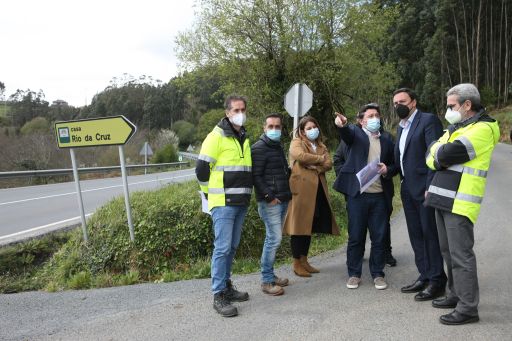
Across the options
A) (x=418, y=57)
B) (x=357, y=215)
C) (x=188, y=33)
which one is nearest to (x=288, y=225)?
(x=357, y=215)

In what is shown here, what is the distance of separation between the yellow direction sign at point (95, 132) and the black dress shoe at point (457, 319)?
14.9ft

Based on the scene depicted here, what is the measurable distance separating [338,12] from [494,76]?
116ft

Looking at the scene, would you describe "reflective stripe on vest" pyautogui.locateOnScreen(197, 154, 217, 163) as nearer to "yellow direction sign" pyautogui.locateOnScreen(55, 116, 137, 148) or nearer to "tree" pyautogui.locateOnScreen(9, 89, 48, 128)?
"yellow direction sign" pyautogui.locateOnScreen(55, 116, 137, 148)

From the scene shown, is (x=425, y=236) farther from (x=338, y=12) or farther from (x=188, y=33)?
(x=188, y=33)

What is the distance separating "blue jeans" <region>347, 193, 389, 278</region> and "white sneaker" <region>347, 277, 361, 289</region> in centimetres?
5

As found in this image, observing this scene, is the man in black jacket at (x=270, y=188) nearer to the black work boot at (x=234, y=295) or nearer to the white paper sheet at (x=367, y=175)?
the black work boot at (x=234, y=295)

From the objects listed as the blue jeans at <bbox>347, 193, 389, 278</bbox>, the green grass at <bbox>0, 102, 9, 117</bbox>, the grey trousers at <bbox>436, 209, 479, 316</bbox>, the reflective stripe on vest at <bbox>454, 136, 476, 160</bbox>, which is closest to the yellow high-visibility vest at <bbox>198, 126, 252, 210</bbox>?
the blue jeans at <bbox>347, 193, 389, 278</bbox>

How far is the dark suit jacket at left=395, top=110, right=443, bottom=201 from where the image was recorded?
4.40 metres

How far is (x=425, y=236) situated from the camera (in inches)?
175

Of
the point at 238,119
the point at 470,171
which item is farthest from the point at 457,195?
the point at 238,119

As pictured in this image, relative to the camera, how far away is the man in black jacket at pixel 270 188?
4635 millimetres

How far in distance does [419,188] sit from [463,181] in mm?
745

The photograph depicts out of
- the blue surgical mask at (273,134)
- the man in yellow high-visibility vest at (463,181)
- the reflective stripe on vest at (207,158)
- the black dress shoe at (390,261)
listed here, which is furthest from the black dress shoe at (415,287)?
the reflective stripe on vest at (207,158)

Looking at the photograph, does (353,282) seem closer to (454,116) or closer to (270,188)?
(270,188)
